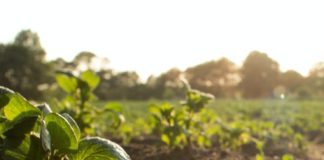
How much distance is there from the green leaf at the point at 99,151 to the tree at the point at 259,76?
2679 inches

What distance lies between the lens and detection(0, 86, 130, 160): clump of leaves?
2152mm

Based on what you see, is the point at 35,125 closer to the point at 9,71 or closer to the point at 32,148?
the point at 32,148

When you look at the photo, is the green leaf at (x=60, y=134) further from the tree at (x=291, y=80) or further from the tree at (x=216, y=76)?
the tree at (x=291, y=80)

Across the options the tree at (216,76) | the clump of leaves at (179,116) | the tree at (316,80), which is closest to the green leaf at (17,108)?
the clump of leaves at (179,116)

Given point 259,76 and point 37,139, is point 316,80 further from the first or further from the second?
point 37,139

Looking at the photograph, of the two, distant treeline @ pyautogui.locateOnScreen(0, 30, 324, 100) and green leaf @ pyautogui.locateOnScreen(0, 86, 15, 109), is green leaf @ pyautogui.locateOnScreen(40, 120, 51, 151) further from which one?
distant treeline @ pyautogui.locateOnScreen(0, 30, 324, 100)

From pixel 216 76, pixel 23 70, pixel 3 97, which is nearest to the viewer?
pixel 3 97

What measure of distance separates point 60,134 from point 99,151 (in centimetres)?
19

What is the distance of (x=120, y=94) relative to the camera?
47.9 metres

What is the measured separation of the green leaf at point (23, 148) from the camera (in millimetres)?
2244

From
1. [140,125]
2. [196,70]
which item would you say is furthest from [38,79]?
[140,125]

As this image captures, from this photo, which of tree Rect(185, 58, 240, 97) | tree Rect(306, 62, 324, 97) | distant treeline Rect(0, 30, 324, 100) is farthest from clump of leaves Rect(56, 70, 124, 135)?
tree Rect(185, 58, 240, 97)

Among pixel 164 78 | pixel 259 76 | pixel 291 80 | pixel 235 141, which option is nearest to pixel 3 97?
pixel 235 141

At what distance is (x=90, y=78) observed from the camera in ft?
13.9
